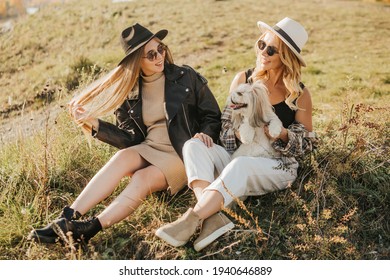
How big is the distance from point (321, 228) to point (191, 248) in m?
0.98

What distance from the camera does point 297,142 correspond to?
384 cm

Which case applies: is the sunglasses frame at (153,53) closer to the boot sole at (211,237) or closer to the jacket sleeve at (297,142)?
the jacket sleeve at (297,142)

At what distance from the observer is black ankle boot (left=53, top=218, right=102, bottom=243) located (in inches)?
136

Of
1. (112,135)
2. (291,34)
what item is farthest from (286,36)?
(112,135)

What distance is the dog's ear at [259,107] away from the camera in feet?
12.1

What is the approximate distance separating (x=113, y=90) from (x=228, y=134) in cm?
107

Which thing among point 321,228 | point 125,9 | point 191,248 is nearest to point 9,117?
point 191,248

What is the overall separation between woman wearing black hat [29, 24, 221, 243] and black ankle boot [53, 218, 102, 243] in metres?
0.16

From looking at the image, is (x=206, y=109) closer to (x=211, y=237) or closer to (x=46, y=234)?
(x=211, y=237)

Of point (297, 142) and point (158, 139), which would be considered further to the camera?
point (158, 139)

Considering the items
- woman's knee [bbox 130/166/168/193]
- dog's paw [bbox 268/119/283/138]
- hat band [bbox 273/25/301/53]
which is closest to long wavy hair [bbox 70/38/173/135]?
woman's knee [bbox 130/166/168/193]

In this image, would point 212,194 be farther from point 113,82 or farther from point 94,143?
point 94,143

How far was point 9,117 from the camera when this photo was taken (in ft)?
24.3

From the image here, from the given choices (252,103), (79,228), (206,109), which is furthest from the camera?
(206,109)
